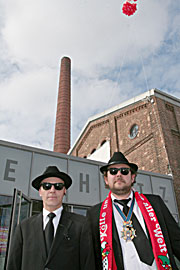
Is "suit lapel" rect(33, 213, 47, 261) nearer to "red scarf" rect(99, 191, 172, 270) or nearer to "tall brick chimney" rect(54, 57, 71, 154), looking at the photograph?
"red scarf" rect(99, 191, 172, 270)

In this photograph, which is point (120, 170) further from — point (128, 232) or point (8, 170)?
point (8, 170)

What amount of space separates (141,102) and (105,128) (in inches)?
147

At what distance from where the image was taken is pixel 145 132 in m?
13.3

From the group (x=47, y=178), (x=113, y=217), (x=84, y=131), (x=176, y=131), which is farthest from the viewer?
Answer: (x=84, y=131)

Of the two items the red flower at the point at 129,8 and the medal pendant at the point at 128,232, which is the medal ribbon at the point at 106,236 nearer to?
the medal pendant at the point at 128,232

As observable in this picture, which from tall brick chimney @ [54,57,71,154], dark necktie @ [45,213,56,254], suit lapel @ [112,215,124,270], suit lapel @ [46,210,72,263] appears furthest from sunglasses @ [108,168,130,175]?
tall brick chimney @ [54,57,71,154]

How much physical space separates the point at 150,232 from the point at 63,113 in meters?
19.1

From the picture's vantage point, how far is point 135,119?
1448 cm

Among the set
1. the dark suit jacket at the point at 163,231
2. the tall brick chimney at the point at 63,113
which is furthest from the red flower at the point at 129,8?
the tall brick chimney at the point at 63,113

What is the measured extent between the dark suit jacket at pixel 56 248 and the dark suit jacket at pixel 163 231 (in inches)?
5.4

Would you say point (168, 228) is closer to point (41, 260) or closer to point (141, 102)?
point (41, 260)

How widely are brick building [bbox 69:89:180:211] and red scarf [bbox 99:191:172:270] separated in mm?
9286

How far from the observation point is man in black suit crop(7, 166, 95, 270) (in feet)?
7.18

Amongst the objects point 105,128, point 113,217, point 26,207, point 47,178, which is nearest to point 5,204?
point 26,207
